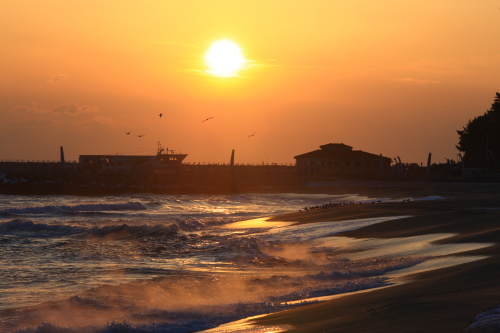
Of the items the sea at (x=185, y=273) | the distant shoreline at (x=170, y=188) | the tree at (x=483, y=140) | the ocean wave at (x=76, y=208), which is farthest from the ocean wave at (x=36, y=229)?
the tree at (x=483, y=140)

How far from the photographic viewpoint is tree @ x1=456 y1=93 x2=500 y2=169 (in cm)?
6003

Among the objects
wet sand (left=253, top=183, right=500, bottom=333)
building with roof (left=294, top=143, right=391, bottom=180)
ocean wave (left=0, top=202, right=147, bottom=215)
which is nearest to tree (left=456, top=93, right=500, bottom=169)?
building with roof (left=294, top=143, right=391, bottom=180)

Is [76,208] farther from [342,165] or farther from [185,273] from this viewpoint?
[342,165]

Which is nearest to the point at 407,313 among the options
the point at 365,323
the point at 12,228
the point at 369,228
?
the point at 365,323

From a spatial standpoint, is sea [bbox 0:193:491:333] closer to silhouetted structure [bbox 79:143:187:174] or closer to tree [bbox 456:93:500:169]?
tree [bbox 456:93:500:169]

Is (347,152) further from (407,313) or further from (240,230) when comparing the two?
(407,313)

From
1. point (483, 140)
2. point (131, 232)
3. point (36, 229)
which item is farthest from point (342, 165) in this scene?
point (36, 229)

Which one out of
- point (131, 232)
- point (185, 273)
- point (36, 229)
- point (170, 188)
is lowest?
point (185, 273)

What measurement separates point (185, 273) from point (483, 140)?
60.0m

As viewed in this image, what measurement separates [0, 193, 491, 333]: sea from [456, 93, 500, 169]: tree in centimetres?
4758

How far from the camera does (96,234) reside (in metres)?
19.7

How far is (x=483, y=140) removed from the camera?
207ft

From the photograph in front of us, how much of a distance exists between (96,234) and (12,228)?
440cm

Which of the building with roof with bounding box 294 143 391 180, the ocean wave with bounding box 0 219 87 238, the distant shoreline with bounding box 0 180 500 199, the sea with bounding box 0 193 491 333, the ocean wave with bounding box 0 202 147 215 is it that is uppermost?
the building with roof with bounding box 294 143 391 180
